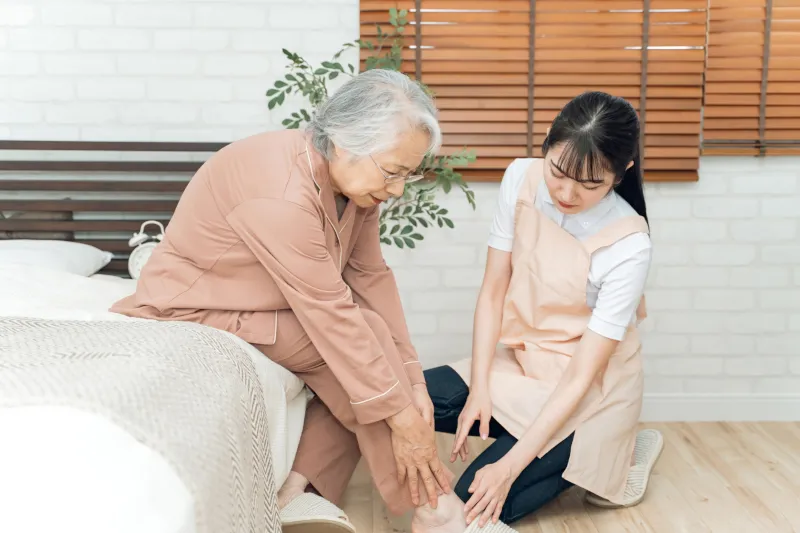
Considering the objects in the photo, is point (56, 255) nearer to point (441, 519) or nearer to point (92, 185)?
point (92, 185)

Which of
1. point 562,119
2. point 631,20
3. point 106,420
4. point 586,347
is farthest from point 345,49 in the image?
point 106,420

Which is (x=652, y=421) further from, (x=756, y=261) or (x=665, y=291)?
(x=756, y=261)

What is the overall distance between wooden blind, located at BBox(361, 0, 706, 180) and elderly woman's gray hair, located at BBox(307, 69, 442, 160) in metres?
1.27

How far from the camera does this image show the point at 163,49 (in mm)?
2869

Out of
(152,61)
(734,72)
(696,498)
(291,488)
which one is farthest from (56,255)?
(734,72)

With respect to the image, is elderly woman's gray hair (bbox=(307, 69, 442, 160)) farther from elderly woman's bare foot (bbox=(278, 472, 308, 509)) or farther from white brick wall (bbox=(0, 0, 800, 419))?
white brick wall (bbox=(0, 0, 800, 419))

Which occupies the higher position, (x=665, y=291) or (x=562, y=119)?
(x=562, y=119)

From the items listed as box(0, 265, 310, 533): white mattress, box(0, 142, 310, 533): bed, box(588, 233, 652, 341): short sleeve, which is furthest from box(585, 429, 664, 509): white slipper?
box(0, 265, 310, 533): white mattress

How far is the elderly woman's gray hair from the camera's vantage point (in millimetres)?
1623

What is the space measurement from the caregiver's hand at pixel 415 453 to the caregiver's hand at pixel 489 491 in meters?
0.09

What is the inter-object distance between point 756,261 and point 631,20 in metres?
1.02

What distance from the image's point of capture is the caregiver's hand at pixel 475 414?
206 cm

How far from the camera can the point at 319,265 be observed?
1.61 m

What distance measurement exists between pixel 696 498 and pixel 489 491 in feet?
2.45
